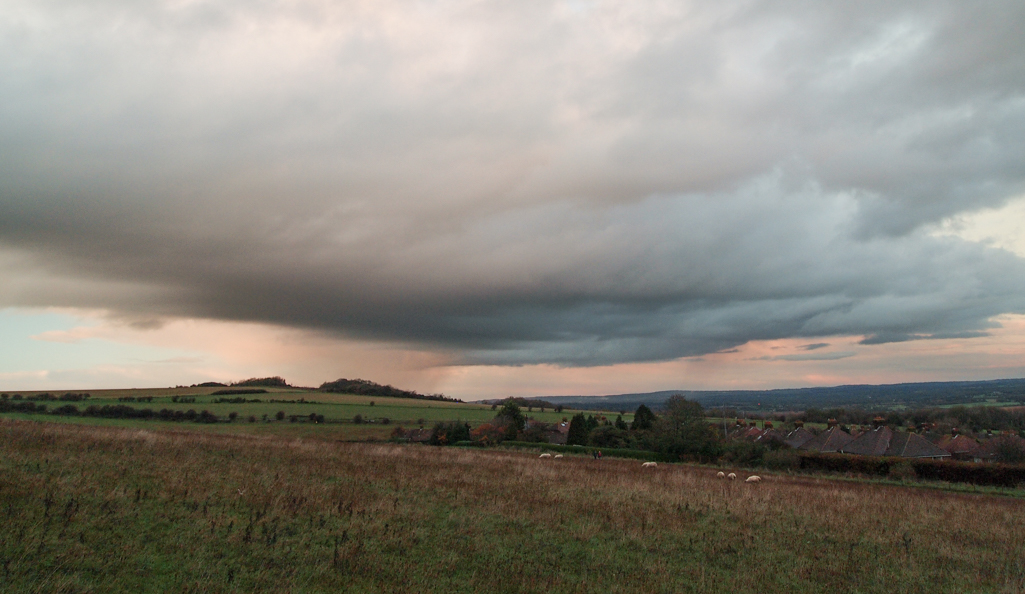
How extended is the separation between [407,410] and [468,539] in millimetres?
101117

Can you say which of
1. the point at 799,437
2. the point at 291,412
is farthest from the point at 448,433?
the point at 799,437

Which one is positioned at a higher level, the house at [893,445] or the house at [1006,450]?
the house at [1006,450]


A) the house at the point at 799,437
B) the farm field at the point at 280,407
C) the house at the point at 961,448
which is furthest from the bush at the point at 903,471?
the farm field at the point at 280,407

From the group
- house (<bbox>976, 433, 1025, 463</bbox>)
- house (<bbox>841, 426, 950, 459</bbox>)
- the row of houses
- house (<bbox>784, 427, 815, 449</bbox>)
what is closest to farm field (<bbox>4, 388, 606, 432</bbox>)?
house (<bbox>784, 427, 815, 449</bbox>)

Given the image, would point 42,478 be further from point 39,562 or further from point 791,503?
point 791,503

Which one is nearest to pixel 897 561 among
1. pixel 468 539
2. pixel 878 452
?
pixel 468 539

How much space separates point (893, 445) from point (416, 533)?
83.7m

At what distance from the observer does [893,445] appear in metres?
74.6

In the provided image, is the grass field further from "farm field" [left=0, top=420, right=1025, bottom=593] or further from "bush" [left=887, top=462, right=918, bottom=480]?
"farm field" [left=0, top=420, right=1025, bottom=593]

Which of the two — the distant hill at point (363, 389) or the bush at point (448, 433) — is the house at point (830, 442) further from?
the distant hill at point (363, 389)

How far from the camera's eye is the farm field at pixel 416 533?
31.1 ft

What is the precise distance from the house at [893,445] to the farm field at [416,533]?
63.2 meters

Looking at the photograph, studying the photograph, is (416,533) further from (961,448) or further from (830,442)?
(961,448)

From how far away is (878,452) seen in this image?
238 ft
